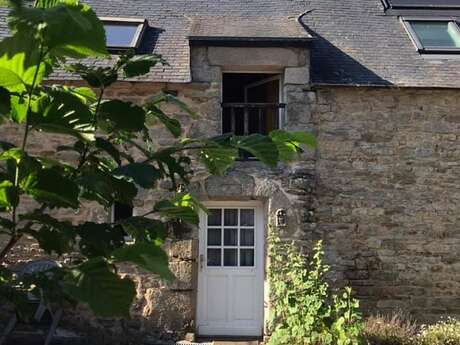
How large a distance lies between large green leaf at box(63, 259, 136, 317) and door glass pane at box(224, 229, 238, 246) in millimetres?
6824

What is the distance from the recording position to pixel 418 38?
29.7 feet

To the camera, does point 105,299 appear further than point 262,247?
No

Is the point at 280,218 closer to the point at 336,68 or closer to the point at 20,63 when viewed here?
the point at 336,68

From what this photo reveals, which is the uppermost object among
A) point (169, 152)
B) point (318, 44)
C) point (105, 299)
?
point (318, 44)

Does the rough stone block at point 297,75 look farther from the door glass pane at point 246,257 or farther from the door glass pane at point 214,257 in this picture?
the door glass pane at point 214,257

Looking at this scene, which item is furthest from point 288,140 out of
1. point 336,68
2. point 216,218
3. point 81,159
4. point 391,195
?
point 336,68

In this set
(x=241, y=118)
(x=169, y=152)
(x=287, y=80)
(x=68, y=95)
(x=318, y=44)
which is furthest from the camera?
(x=318, y=44)

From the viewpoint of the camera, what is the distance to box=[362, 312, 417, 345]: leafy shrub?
6.83 metres

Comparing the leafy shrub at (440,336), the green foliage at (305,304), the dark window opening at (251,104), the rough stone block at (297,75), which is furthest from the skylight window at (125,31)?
the leafy shrub at (440,336)

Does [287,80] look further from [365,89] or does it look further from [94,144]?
[94,144]

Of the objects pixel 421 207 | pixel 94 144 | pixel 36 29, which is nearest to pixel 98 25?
pixel 36 29

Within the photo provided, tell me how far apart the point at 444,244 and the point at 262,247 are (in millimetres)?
2385

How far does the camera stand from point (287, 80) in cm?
762

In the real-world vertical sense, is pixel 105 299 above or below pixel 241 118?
below
